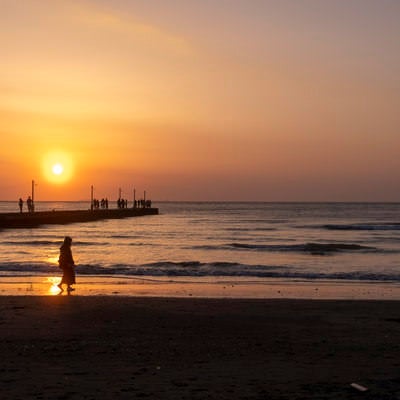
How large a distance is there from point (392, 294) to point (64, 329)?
412 inches

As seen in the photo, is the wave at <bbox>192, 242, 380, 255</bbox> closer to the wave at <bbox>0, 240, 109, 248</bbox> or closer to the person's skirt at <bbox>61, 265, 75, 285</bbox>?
the wave at <bbox>0, 240, 109, 248</bbox>

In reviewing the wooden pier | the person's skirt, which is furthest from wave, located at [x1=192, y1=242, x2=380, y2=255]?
the wooden pier

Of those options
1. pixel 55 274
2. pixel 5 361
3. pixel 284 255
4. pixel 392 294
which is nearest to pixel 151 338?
pixel 5 361

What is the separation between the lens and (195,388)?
24.7 ft

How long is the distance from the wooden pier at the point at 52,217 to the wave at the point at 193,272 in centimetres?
3349

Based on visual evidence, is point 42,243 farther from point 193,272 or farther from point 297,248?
point 193,272

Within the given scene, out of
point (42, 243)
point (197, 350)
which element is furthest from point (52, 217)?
point (197, 350)

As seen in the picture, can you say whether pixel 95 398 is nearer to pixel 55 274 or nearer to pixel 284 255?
pixel 55 274

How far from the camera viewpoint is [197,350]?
970 cm

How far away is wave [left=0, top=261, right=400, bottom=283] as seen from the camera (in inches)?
960

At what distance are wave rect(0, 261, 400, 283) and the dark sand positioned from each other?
9.39m

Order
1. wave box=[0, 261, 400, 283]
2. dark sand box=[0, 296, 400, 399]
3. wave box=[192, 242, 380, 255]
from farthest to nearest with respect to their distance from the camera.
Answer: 1. wave box=[192, 242, 380, 255]
2. wave box=[0, 261, 400, 283]
3. dark sand box=[0, 296, 400, 399]

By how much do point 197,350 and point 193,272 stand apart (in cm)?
1586

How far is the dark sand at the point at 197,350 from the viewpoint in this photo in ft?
24.7
